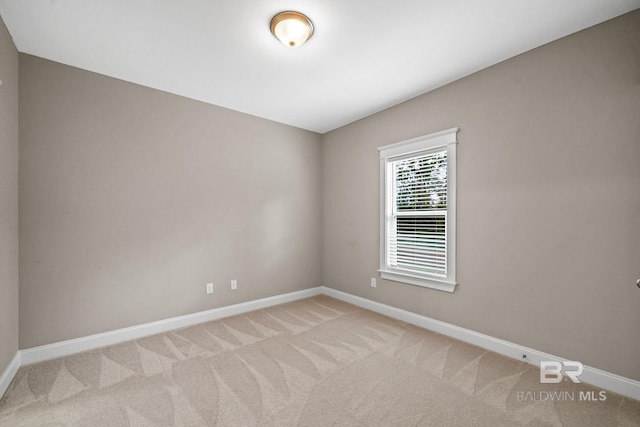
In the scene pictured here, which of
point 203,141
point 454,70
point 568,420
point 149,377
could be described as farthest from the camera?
point 203,141

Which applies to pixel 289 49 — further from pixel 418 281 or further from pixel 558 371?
pixel 558 371

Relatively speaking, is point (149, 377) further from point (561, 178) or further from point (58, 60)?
point (561, 178)

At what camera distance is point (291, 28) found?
2.10 m

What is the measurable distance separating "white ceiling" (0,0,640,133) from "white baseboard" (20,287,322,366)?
266 centimetres

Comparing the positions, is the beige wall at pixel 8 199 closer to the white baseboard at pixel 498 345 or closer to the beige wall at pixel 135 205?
the beige wall at pixel 135 205

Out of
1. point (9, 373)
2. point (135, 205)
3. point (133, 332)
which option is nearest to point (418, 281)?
point (133, 332)

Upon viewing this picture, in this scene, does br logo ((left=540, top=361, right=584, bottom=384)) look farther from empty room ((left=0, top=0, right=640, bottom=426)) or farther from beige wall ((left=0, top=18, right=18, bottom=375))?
beige wall ((left=0, top=18, right=18, bottom=375))

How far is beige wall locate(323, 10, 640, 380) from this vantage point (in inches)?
80.5

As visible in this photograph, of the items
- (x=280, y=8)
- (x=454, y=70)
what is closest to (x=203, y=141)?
(x=280, y=8)

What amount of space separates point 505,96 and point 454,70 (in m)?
0.55

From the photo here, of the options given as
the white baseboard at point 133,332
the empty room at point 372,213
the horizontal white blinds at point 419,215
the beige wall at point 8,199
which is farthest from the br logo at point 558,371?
the beige wall at point 8,199

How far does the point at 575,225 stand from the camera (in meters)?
2.24

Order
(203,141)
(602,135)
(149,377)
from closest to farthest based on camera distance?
1. (602,135)
2. (149,377)
3. (203,141)

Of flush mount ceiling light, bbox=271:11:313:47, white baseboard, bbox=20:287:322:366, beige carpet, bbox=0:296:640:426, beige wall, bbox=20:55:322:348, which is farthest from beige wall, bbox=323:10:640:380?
beige wall, bbox=20:55:322:348
